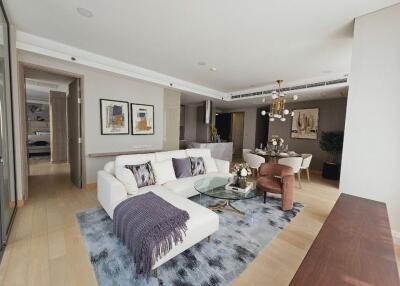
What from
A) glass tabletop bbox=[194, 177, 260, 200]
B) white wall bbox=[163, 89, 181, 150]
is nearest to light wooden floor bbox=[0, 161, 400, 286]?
glass tabletop bbox=[194, 177, 260, 200]

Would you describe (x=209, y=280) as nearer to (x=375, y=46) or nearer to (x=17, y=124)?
(x=375, y=46)

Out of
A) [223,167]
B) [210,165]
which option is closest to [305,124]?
[223,167]

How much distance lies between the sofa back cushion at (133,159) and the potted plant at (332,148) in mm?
4839

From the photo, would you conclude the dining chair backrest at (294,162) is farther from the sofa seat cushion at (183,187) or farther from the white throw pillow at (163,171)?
the white throw pillow at (163,171)

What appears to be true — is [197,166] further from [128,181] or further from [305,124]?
[305,124]

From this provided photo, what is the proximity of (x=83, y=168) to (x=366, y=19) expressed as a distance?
190 inches

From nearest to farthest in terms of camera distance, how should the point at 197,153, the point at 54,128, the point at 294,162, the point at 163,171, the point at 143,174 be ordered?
the point at 143,174, the point at 163,171, the point at 197,153, the point at 294,162, the point at 54,128

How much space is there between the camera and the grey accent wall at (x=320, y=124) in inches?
213

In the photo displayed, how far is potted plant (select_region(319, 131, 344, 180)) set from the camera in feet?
16.3

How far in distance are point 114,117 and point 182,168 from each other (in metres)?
1.94

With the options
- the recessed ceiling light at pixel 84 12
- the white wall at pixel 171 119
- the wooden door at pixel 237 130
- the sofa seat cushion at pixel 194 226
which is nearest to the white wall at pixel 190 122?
the wooden door at pixel 237 130

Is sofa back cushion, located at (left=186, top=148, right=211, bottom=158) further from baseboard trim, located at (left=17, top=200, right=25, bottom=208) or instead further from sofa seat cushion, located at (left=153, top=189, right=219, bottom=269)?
baseboard trim, located at (left=17, top=200, right=25, bottom=208)

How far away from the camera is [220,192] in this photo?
8.45 ft

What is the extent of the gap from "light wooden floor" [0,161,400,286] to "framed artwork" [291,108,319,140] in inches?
126
